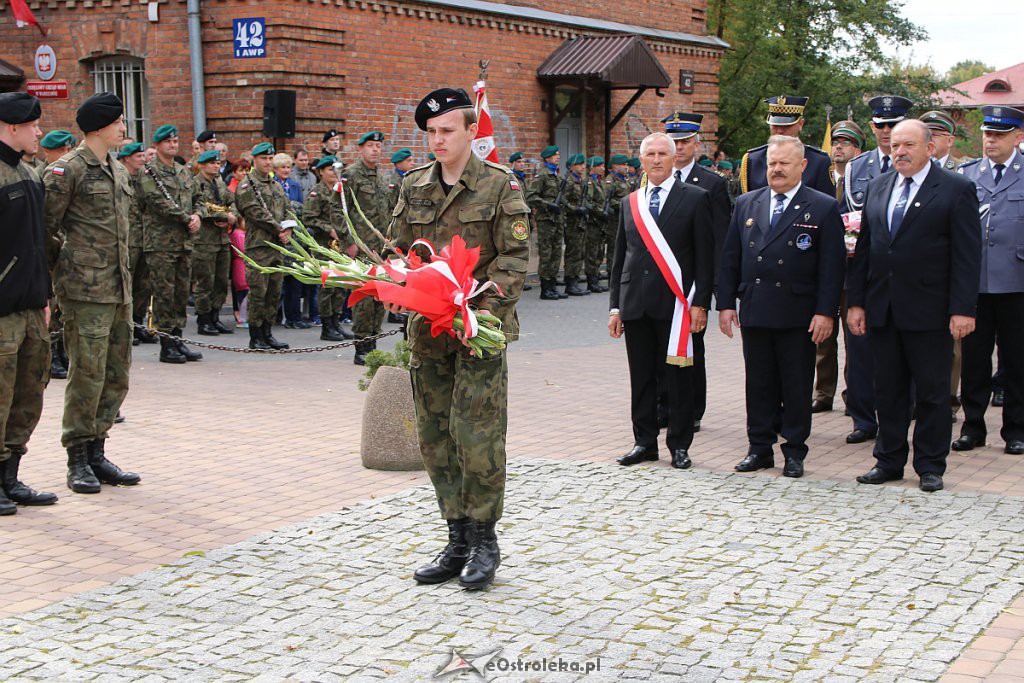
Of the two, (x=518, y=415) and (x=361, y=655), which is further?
(x=518, y=415)

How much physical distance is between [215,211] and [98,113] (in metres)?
6.72

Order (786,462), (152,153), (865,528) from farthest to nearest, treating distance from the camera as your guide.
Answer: (152,153) → (786,462) → (865,528)

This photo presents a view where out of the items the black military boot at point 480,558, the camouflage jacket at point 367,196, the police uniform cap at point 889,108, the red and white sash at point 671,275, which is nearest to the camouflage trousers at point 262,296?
the camouflage jacket at point 367,196

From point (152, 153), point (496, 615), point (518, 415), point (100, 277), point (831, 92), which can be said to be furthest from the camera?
point (831, 92)

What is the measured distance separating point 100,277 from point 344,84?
11.5 metres

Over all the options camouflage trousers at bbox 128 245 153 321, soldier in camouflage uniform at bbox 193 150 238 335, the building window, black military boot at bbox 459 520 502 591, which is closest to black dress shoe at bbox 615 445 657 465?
black military boot at bbox 459 520 502 591

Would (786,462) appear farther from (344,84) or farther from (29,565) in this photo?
(344,84)

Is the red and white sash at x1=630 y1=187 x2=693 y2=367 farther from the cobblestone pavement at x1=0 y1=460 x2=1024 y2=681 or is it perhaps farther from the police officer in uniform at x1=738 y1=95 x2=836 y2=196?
the police officer in uniform at x1=738 y1=95 x2=836 y2=196

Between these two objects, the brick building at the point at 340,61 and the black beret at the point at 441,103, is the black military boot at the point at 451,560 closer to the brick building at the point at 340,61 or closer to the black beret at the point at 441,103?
the black beret at the point at 441,103

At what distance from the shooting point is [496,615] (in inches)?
203

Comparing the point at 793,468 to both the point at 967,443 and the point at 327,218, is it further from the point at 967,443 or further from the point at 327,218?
the point at 327,218

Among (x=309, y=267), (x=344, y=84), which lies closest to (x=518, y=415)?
(x=309, y=267)

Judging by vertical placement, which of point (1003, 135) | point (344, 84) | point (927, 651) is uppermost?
point (344, 84)

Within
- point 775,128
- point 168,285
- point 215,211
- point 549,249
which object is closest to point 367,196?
point 215,211
